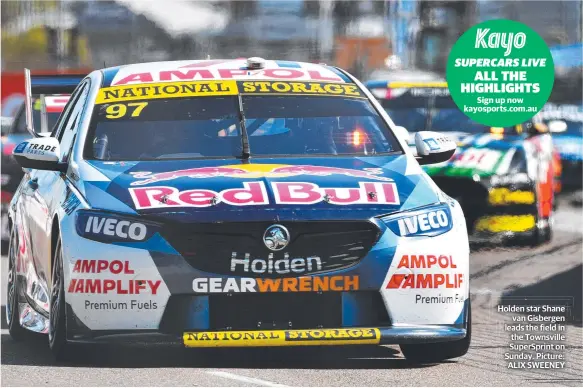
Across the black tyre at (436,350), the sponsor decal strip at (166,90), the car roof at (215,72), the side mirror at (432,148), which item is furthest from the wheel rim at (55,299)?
the side mirror at (432,148)

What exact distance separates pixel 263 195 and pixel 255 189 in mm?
81

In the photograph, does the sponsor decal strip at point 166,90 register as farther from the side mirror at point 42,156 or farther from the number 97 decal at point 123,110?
the side mirror at point 42,156

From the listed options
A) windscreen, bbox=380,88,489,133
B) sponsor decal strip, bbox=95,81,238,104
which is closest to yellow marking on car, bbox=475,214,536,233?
windscreen, bbox=380,88,489,133

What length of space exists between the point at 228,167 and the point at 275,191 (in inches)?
19.7

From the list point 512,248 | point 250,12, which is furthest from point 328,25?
point 512,248

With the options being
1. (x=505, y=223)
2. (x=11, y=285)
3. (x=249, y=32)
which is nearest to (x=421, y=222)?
(x=11, y=285)

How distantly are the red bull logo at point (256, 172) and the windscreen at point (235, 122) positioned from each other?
36 cm

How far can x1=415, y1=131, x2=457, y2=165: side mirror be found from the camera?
8.43 metres

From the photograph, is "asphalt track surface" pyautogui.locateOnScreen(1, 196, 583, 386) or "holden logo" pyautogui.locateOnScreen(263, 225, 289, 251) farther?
"asphalt track surface" pyautogui.locateOnScreen(1, 196, 583, 386)

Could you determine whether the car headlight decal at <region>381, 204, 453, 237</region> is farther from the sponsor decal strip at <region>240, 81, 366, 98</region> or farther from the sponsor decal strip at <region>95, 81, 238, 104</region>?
the sponsor decal strip at <region>95, 81, 238, 104</region>

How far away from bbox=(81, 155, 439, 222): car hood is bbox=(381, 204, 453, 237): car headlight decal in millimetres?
45

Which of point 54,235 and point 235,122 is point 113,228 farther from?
point 235,122

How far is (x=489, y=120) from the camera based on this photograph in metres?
10.4

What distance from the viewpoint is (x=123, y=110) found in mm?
8508
